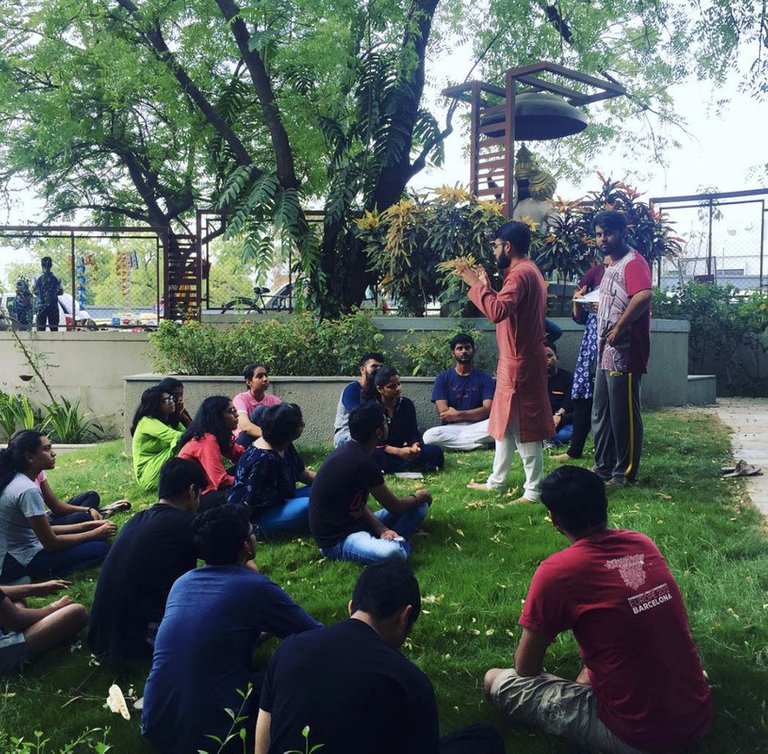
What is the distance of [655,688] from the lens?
2941mm

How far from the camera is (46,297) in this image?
45.6 feet

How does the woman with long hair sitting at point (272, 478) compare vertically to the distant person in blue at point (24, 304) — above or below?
below

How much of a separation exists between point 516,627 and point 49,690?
2.28m

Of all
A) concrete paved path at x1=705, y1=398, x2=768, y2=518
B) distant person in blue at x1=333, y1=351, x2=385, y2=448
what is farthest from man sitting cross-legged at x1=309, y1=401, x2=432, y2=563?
concrete paved path at x1=705, y1=398, x2=768, y2=518

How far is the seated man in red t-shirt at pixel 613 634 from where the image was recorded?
9.67ft

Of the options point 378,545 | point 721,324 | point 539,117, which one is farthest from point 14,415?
point 721,324

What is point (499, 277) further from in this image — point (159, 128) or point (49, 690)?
point (159, 128)

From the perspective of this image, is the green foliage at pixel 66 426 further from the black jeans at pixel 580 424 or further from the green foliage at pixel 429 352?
the black jeans at pixel 580 424

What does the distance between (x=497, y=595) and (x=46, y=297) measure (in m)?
11.5

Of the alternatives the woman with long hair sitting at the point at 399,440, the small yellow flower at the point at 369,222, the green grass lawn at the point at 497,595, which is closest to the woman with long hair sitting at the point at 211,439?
the green grass lawn at the point at 497,595

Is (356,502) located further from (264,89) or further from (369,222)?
(264,89)

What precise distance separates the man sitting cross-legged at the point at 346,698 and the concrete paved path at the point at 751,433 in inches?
166

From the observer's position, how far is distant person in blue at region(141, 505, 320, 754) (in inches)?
121

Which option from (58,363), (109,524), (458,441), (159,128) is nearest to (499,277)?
(458,441)
